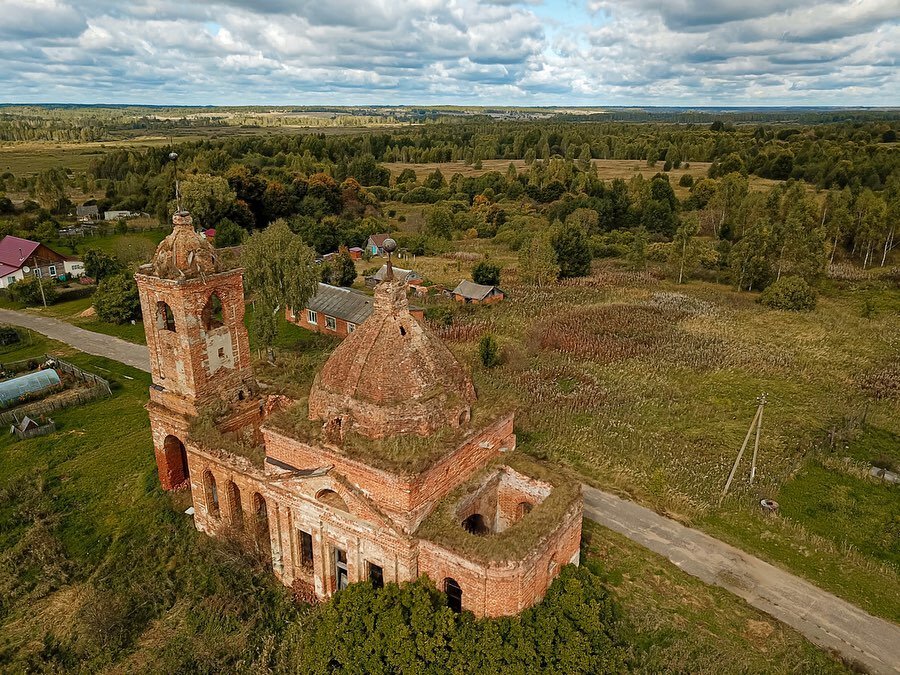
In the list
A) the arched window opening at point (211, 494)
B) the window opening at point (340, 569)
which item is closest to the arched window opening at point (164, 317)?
the arched window opening at point (211, 494)

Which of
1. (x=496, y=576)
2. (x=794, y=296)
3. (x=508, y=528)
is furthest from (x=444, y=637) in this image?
(x=794, y=296)

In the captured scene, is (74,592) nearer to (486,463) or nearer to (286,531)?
(286,531)

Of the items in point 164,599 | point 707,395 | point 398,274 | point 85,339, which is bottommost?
point 85,339

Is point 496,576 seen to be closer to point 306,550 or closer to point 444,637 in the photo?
point 444,637

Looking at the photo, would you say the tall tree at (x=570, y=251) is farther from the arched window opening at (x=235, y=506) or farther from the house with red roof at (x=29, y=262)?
the house with red roof at (x=29, y=262)

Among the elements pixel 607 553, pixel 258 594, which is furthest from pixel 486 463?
pixel 258 594
